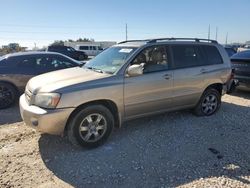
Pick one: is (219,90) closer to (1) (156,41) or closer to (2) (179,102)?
(2) (179,102)

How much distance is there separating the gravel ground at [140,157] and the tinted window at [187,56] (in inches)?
50.2

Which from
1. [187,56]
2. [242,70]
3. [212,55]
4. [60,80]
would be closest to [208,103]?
[212,55]

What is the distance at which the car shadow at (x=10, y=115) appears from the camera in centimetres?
585

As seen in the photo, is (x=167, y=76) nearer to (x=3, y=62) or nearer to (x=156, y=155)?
(x=156, y=155)

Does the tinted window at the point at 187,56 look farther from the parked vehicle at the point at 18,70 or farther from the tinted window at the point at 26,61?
the tinted window at the point at 26,61

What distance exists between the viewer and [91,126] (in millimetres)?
4309

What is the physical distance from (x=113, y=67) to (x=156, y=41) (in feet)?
3.67

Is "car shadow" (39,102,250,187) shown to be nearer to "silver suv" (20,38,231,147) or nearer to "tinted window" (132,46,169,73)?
"silver suv" (20,38,231,147)

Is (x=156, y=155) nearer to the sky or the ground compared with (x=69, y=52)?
nearer to the ground

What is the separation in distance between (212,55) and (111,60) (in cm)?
251

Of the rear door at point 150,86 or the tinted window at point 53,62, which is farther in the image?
the tinted window at point 53,62

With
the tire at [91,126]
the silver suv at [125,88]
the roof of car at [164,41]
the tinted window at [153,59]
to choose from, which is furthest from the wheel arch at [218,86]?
the tire at [91,126]

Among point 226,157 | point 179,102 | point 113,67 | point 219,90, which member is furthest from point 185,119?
point 113,67

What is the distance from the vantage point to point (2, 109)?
268 inches
